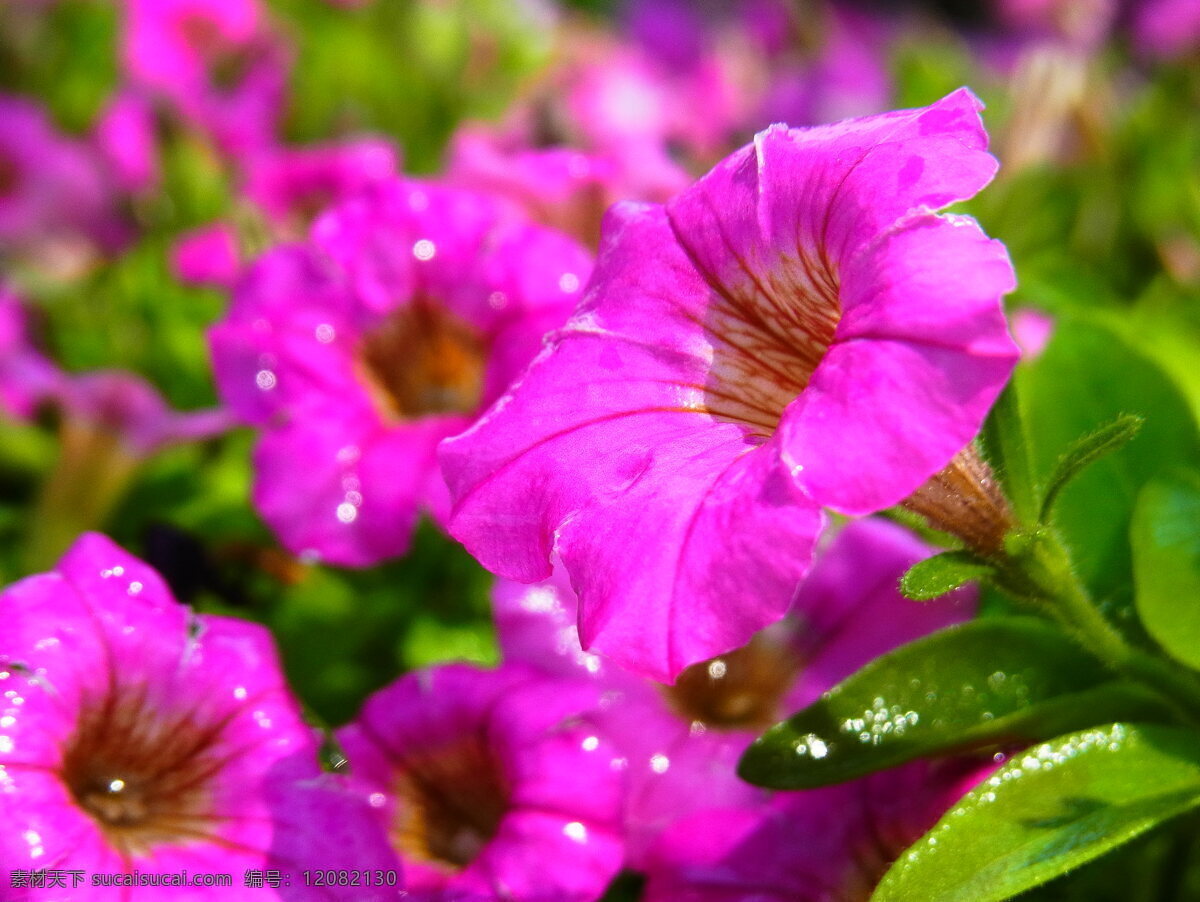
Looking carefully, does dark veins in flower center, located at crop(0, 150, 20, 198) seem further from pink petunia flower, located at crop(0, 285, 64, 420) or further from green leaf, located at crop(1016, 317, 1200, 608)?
green leaf, located at crop(1016, 317, 1200, 608)

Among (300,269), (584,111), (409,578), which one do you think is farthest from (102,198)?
(409,578)

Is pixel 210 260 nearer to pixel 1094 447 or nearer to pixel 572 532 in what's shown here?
pixel 572 532

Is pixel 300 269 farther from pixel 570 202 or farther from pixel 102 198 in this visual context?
pixel 102 198

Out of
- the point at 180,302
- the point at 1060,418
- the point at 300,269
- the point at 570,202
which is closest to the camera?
the point at 1060,418

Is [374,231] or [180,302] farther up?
[374,231]

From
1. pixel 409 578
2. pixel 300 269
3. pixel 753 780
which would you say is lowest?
pixel 409 578

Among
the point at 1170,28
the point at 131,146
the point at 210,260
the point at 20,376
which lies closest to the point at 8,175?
the point at 131,146
